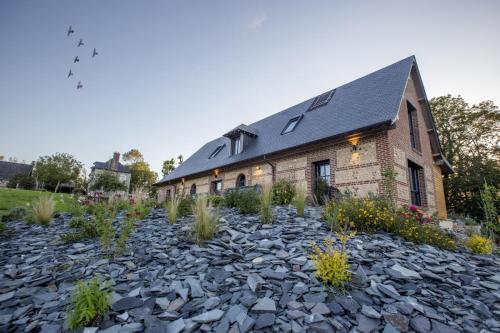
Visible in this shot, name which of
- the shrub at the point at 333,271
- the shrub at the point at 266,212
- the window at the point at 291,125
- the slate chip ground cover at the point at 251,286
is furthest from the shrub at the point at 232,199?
the window at the point at 291,125

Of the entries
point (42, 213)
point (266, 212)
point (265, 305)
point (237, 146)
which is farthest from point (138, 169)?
point (265, 305)

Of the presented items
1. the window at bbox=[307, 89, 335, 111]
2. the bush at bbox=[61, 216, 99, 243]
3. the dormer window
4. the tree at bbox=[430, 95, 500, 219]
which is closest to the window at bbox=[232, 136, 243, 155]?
the dormer window

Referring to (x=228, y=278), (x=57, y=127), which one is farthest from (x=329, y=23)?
(x=57, y=127)

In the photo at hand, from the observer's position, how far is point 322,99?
1295 centimetres

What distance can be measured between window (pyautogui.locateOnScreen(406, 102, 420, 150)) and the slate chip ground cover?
7.81 metres

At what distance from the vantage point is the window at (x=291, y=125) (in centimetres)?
1219

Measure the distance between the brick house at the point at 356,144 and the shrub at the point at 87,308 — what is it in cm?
480

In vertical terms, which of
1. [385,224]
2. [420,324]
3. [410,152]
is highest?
[410,152]

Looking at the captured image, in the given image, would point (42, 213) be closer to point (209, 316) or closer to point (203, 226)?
point (203, 226)

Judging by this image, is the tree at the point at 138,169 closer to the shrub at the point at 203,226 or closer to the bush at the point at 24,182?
the bush at the point at 24,182

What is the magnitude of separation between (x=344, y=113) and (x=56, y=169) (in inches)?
1444

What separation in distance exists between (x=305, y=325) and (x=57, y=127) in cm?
1308

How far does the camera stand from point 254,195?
626 cm

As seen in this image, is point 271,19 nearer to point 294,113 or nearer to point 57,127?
point 294,113
